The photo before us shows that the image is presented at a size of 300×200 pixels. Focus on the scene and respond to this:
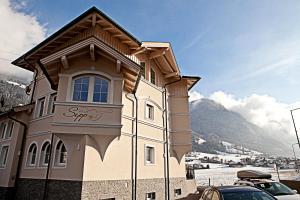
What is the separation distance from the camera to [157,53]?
687 inches

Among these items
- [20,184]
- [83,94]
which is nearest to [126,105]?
[83,94]

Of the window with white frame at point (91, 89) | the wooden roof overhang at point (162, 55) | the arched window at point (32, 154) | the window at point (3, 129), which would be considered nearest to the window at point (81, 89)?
the window with white frame at point (91, 89)

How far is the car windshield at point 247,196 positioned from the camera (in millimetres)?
7108

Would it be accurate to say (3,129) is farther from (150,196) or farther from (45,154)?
(150,196)

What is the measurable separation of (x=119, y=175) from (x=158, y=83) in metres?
8.63

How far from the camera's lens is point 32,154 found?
49.5 feet

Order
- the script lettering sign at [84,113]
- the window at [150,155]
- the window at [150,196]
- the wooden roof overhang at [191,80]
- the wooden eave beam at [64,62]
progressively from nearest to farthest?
1. the script lettering sign at [84,113]
2. the wooden eave beam at [64,62]
3. the window at [150,196]
4. the window at [150,155]
5. the wooden roof overhang at [191,80]

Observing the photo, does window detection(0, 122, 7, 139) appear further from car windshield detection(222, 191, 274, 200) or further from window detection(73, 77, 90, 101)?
car windshield detection(222, 191, 274, 200)

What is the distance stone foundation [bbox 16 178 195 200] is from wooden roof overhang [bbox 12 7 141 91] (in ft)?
19.0

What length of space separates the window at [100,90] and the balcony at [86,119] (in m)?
0.46

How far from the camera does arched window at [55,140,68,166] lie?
12785 mm

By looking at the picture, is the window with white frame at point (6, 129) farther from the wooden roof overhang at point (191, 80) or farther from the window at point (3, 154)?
the wooden roof overhang at point (191, 80)

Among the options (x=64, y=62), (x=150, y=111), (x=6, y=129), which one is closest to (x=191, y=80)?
(x=150, y=111)

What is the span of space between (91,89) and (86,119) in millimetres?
1623
